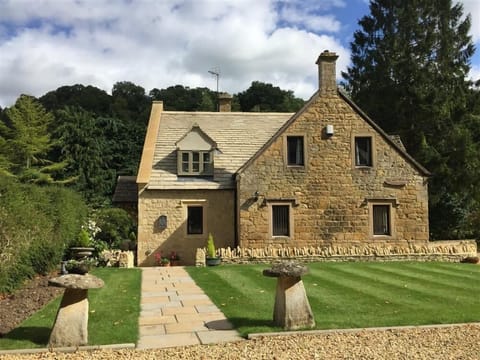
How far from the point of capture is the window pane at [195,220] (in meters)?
21.3

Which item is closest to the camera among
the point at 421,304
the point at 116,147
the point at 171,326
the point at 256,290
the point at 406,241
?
the point at 171,326

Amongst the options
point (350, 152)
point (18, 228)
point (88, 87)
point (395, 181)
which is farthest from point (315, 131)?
point (88, 87)

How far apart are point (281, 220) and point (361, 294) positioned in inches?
385

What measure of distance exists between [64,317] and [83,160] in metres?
35.3

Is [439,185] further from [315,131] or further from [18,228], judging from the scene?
[18,228]

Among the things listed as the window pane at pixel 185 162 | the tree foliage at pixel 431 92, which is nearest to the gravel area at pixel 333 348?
the window pane at pixel 185 162

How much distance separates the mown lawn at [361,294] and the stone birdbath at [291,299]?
0.26 meters

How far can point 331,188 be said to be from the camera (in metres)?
20.8

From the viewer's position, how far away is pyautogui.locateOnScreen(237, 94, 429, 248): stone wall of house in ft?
66.8

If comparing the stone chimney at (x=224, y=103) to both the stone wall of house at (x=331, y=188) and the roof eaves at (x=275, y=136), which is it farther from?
the stone wall of house at (x=331, y=188)

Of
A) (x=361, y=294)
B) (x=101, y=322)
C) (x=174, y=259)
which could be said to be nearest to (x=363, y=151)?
(x=174, y=259)

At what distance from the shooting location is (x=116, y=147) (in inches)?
1714

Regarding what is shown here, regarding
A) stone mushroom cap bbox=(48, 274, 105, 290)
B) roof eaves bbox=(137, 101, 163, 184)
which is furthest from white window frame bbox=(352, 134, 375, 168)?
stone mushroom cap bbox=(48, 274, 105, 290)

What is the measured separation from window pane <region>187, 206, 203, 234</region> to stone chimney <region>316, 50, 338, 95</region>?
7957mm
